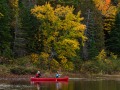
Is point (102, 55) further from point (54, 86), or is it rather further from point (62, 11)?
point (54, 86)

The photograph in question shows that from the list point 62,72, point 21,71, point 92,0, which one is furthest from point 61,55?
point 92,0

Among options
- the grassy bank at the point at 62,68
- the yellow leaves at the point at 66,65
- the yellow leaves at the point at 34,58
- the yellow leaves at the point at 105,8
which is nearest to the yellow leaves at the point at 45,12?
the yellow leaves at the point at 34,58

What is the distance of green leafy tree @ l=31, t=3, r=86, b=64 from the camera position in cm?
7725

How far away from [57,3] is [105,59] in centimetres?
1600

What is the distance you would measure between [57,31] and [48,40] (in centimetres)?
251

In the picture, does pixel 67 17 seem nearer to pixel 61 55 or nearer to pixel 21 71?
pixel 61 55

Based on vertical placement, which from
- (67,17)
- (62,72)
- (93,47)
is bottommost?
(62,72)

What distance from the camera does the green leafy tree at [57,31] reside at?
77.2 meters

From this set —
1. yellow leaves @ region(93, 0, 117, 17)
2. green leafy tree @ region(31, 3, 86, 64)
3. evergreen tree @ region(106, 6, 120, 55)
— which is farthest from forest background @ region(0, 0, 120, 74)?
yellow leaves @ region(93, 0, 117, 17)

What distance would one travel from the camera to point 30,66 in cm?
7088

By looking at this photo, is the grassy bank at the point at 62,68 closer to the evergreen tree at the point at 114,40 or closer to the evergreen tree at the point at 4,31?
the evergreen tree at the point at 4,31

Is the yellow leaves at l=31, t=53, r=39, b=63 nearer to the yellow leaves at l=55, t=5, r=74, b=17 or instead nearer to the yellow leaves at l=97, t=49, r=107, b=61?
the yellow leaves at l=55, t=5, r=74, b=17

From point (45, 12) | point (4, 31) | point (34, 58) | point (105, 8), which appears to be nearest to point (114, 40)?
point (105, 8)

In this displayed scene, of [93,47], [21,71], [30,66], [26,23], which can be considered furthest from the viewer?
[93,47]
